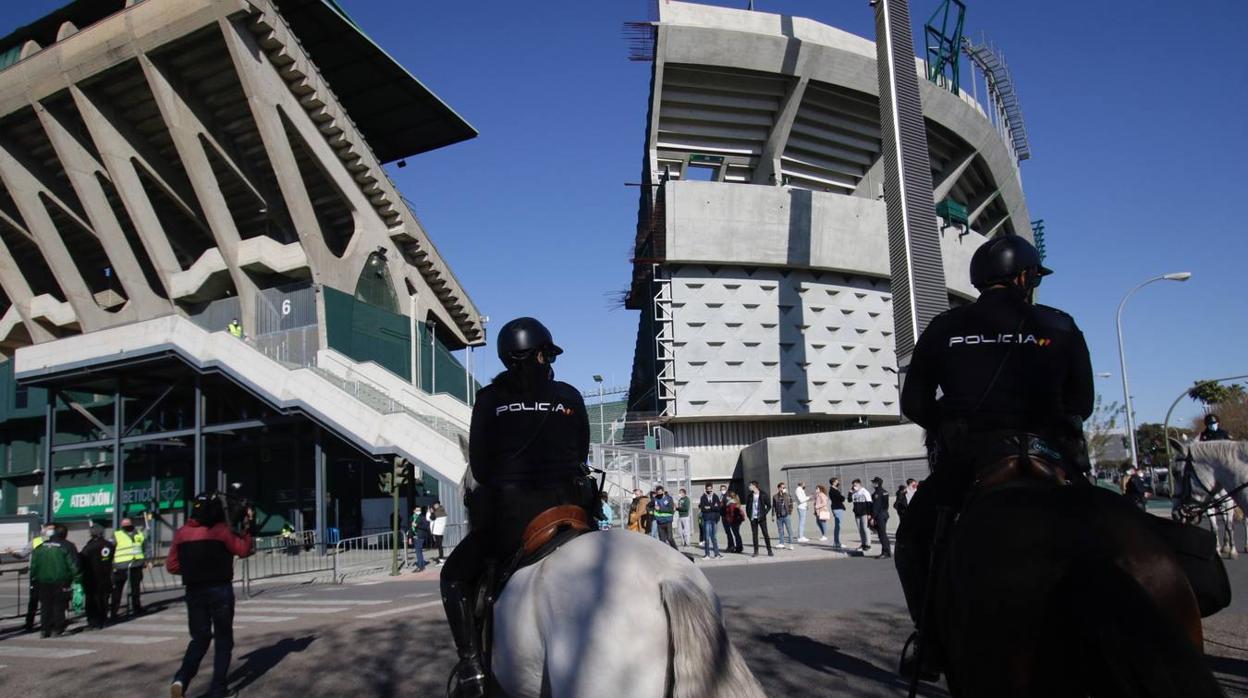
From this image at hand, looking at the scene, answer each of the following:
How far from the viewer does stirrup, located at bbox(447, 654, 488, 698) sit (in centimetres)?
387

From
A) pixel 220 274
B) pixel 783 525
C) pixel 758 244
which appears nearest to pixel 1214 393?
pixel 758 244

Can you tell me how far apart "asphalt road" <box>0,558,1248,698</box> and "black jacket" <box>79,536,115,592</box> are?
776 millimetres

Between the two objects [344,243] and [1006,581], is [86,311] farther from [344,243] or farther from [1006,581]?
[1006,581]

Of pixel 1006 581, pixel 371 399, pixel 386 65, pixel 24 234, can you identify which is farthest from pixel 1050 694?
pixel 24 234

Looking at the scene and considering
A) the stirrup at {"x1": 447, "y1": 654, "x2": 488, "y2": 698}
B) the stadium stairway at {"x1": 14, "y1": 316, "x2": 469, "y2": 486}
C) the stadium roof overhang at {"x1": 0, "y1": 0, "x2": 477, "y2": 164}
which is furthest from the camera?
the stadium roof overhang at {"x1": 0, "y1": 0, "x2": 477, "y2": 164}

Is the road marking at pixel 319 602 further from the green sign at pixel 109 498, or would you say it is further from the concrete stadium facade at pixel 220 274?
the green sign at pixel 109 498

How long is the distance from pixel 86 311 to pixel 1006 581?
42.8 meters

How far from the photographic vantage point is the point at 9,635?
14141 mm

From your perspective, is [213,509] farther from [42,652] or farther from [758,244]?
[758,244]

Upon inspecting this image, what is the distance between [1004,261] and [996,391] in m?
0.61

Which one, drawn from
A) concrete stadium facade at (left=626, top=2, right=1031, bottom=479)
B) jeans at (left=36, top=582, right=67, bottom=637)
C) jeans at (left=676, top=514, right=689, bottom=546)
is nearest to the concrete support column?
jeans at (left=676, top=514, right=689, bottom=546)

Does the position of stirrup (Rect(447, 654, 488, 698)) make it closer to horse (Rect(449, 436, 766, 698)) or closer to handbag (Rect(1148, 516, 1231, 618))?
horse (Rect(449, 436, 766, 698))

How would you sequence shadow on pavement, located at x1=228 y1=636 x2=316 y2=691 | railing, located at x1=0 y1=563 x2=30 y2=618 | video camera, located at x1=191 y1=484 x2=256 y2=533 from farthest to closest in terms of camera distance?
railing, located at x1=0 y1=563 x2=30 y2=618
shadow on pavement, located at x1=228 y1=636 x2=316 y2=691
video camera, located at x1=191 y1=484 x2=256 y2=533

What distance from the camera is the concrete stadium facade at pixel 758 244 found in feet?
125
